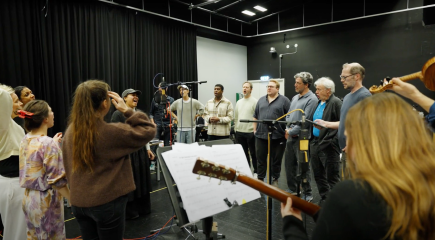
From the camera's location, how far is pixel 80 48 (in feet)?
16.2

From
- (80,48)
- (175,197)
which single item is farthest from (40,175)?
(80,48)

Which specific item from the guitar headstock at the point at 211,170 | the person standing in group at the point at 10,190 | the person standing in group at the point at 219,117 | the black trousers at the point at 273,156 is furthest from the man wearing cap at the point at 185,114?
the guitar headstock at the point at 211,170

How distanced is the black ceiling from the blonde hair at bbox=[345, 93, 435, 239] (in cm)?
574

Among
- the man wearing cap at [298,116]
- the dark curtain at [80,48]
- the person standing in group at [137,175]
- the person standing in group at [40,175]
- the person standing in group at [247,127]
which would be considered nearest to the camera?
the person standing in group at [40,175]

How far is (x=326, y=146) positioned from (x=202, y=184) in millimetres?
2162

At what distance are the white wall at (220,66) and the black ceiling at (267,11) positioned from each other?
51 cm

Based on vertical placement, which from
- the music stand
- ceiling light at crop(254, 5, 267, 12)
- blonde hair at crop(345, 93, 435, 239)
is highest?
ceiling light at crop(254, 5, 267, 12)

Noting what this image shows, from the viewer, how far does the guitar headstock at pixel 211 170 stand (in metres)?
1.20

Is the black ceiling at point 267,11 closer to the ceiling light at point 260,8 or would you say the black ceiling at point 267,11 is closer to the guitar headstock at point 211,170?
the ceiling light at point 260,8

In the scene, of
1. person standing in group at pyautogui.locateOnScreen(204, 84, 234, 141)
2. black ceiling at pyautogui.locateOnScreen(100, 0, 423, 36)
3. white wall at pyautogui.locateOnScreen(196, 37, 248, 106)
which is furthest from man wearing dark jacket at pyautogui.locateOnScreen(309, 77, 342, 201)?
white wall at pyautogui.locateOnScreen(196, 37, 248, 106)

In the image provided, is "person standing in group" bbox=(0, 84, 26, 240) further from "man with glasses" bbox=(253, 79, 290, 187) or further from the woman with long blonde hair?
"man with glasses" bbox=(253, 79, 290, 187)

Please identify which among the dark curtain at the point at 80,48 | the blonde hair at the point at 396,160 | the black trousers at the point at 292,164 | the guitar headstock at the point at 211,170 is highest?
the dark curtain at the point at 80,48

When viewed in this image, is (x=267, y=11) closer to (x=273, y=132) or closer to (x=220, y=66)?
(x=220, y=66)

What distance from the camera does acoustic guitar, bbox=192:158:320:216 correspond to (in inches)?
44.3
